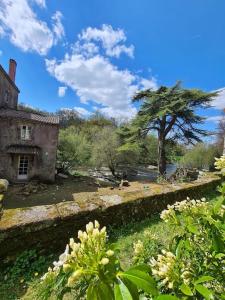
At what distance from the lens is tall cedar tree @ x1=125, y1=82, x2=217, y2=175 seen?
1823cm

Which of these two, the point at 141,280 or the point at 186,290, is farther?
the point at 186,290

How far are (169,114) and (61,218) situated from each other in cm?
1656

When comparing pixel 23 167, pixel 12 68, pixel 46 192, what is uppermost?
pixel 12 68

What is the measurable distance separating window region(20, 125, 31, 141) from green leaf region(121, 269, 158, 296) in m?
20.6

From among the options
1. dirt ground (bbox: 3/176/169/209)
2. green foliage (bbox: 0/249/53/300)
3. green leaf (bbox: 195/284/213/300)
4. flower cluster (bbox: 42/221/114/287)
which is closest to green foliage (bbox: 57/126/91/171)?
dirt ground (bbox: 3/176/169/209)

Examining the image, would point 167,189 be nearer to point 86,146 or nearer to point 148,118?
point 148,118

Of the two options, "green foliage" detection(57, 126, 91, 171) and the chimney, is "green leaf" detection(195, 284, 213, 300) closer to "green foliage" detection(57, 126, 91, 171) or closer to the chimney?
"green foliage" detection(57, 126, 91, 171)

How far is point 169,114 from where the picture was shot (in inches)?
742

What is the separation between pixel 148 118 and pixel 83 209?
15.9 metres

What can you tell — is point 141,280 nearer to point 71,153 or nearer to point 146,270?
point 146,270

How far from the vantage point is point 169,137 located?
20938mm

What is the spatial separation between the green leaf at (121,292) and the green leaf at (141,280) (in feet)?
0.16

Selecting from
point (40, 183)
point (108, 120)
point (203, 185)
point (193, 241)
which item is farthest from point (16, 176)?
point (108, 120)

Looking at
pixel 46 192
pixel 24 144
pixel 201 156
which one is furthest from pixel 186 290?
pixel 201 156
